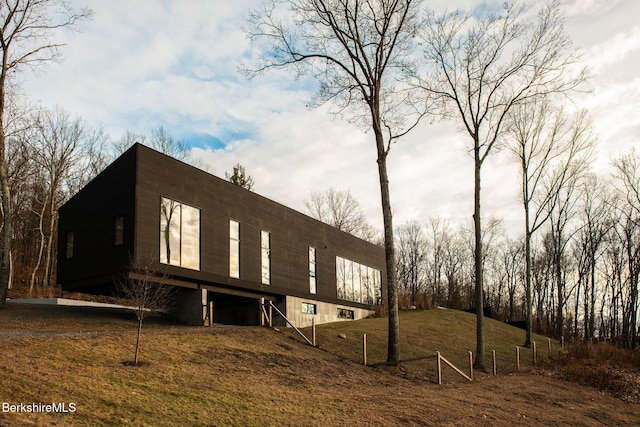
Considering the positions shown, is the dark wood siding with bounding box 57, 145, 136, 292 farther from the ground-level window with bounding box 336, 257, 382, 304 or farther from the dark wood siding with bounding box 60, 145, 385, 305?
the ground-level window with bounding box 336, 257, 382, 304

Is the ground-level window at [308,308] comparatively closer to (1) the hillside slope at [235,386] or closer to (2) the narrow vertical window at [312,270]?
(2) the narrow vertical window at [312,270]

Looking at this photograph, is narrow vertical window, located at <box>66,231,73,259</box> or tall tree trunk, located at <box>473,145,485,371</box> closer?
tall tree trunk, located at <box>473,145,485,371</box>

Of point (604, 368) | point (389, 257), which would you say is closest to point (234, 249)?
point (389, 257)

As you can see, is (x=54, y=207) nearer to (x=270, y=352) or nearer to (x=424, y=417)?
(x=270, y=352)

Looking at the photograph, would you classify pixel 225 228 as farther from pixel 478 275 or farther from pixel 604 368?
pixel 604 368

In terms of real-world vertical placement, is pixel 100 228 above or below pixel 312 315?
above

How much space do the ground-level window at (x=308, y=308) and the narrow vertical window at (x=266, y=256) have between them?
3.67 m

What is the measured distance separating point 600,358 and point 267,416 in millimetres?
19703

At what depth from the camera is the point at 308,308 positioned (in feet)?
97.6

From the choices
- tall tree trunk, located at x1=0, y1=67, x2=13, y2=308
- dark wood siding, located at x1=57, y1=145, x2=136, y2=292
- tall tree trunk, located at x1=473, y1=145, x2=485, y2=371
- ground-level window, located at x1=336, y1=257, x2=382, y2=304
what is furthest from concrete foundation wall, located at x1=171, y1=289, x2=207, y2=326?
ground-level window, located at x1=336, y1=257, x2=382, y2=304

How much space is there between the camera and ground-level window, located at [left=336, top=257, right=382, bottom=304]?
111 ft

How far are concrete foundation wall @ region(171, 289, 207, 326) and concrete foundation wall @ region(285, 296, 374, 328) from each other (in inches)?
241

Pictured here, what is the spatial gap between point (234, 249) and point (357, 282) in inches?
533

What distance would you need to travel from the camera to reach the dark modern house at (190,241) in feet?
67.1
